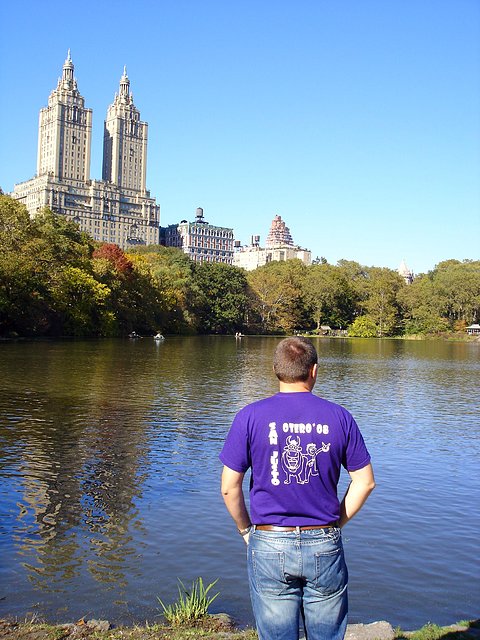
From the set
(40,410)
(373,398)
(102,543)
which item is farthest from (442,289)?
(102,543)

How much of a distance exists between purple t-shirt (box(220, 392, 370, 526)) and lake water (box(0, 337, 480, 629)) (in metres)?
3.41

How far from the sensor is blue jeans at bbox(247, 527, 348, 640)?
4254mm

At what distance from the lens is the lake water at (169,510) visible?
25.5ft

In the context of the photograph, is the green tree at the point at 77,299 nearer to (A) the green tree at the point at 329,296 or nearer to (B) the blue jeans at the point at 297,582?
(A) the green tree at the point at 329,296

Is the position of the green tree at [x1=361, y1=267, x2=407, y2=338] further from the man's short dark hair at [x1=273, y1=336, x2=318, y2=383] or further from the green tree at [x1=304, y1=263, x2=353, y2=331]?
the man's short dark hair at [x1=273, y1=336, x2=318, y2=383]

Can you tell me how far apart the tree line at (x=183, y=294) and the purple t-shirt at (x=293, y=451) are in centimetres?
5899

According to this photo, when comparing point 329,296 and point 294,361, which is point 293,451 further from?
point 329,296

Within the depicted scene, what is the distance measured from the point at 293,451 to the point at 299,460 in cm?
7

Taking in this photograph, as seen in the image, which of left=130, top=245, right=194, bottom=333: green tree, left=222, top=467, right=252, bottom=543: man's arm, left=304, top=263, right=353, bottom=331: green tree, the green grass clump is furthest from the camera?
left=304, top=263, right=353, bottom=331: green tree

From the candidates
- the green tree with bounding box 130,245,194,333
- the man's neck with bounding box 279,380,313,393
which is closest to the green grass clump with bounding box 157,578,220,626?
the man's neck with bounding box 279,380,313,393

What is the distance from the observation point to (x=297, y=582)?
435cm

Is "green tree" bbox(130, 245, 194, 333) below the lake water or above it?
above

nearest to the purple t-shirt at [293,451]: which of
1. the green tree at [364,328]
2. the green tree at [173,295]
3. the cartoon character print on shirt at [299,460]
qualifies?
the cartoon character print on shirt at [299,460]

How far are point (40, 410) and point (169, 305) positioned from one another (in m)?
82.3
